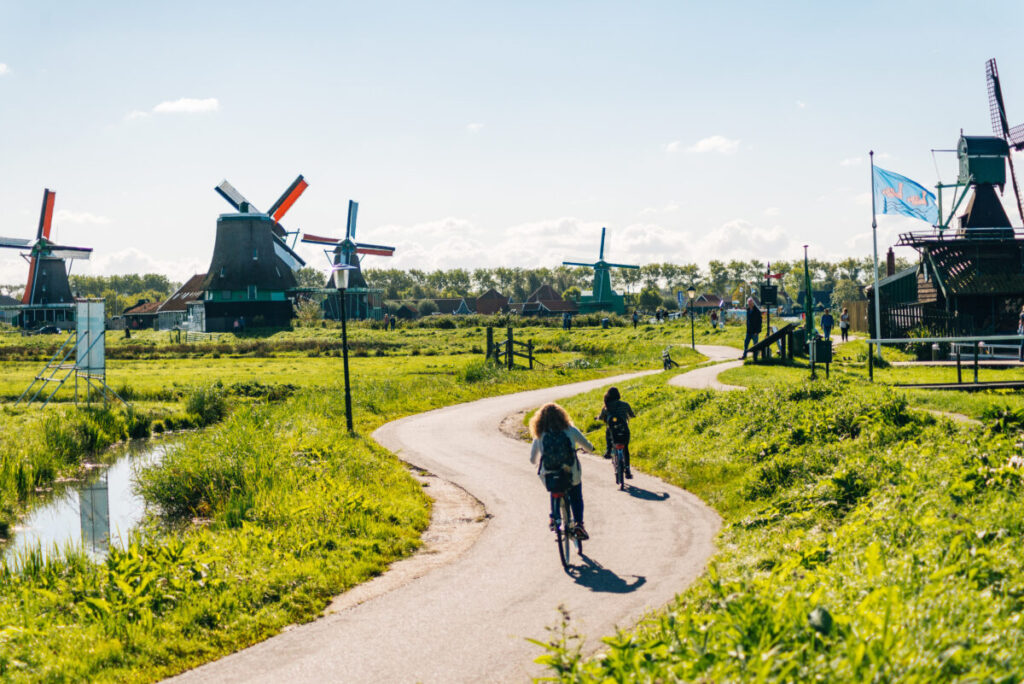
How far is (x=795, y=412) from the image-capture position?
15062mm

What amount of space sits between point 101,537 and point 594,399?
13.3 m

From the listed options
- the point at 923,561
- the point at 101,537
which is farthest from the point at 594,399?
the point at 923,561

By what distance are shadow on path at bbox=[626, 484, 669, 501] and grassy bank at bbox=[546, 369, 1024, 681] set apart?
0.67 meters

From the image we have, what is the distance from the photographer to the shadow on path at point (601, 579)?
8828 millimetres

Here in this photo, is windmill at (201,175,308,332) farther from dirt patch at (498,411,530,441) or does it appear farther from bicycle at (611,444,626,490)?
bicycle at (611,444,626,490)

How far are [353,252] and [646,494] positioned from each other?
83775mm

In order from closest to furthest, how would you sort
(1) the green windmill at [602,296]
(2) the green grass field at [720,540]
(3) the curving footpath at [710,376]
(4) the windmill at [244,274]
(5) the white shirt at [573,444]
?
(2) the green grass field at [720,540]
(5) the white shirt at [573,444]
(3) the curving footpath at [710,376]
(4) the windmill at [244,274]
(1) the green windmill at [602,296]

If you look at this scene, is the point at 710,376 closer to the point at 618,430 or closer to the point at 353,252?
the point at 618,430

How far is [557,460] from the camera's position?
9.95m

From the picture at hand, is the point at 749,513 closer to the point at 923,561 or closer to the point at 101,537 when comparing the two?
the point at 923,561

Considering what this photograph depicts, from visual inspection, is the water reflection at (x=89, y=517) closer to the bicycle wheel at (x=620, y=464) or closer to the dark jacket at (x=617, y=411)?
the dark jacket at (x=617, y=411)

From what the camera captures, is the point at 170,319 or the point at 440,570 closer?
the point at 440,570

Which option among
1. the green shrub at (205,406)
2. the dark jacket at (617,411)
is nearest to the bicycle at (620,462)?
the dark jacket at (617,411)

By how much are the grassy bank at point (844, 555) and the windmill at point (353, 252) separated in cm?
7672
